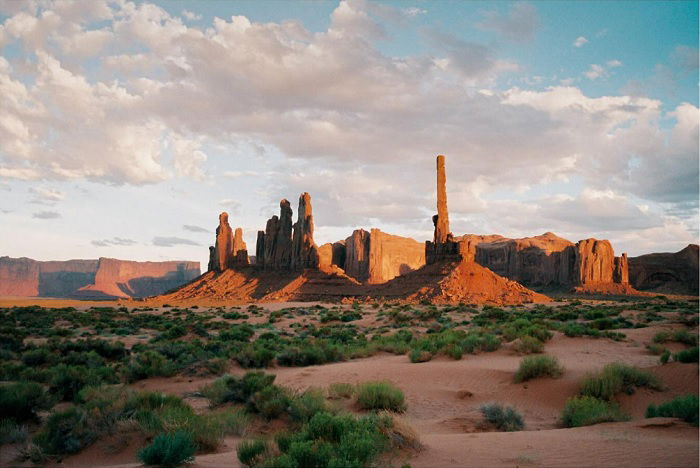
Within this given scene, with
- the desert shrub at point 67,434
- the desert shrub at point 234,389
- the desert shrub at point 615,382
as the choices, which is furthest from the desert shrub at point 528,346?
the desert shrub at point 67,434

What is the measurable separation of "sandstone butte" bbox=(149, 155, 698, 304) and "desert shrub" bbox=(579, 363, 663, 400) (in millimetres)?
42668

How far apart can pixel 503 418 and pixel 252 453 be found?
470 centimetres

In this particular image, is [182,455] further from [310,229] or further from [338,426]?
[310,229]

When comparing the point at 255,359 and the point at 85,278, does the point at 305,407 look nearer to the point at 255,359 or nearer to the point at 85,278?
the point at 255,359

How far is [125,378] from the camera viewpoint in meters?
12.1

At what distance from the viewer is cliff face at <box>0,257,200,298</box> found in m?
172

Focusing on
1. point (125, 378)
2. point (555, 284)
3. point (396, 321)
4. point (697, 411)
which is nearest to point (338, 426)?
point (697, 411)

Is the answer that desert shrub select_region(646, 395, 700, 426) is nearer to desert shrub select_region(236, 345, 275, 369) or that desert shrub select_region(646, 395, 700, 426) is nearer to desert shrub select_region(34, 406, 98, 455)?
desert shrub select_region(34, 406, 98, 455)

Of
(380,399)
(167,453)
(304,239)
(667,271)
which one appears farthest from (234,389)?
(667,271)

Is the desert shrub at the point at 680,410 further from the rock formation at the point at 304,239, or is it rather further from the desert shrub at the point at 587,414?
the rock formation at the point at 304,239

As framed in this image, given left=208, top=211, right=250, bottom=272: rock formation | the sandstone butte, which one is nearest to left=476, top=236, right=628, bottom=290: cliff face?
the sandstone butte

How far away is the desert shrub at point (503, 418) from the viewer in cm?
762

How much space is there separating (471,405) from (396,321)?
1939 cm

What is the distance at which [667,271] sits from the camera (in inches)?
4178
